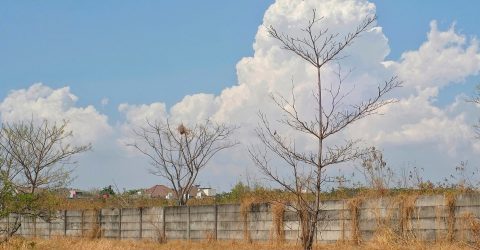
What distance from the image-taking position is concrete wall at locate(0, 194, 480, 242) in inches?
600

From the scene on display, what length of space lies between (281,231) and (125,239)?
8.07 metres

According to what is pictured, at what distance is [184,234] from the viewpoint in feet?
72.9

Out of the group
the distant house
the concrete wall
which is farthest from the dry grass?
the distant house

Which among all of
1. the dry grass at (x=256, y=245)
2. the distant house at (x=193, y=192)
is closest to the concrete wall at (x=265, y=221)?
the dry grass at (x=256, y=245)

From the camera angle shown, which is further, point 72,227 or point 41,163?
point 41,163

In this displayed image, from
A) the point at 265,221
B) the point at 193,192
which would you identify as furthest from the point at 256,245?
the point at 193,192

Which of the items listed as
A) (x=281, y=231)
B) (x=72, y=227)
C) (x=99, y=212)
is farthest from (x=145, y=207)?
(x=281, y=231)

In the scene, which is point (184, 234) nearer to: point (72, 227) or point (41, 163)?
point (72, 227)

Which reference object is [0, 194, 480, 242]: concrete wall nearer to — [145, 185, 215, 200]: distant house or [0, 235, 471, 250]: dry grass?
[0, 235, 471, 250]: dry grass

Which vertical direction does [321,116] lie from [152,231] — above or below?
above

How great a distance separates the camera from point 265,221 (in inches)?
773

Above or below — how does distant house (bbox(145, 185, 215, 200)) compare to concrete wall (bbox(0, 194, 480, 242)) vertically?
above

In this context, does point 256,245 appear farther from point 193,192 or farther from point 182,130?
point 193,192

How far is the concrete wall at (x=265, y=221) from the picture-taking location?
1523 centimetres
